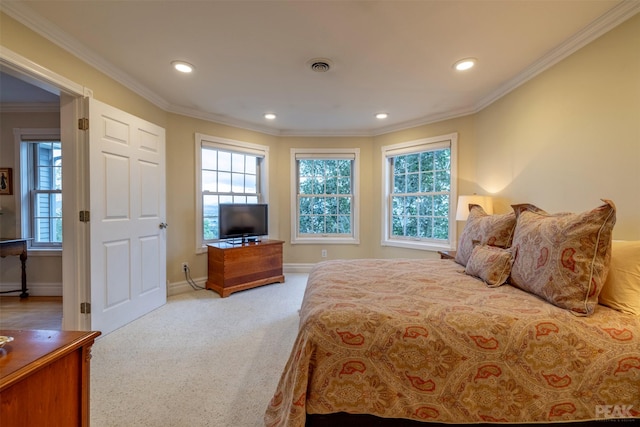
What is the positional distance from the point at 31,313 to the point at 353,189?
437cm

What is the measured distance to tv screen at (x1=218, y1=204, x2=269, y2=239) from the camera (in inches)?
145

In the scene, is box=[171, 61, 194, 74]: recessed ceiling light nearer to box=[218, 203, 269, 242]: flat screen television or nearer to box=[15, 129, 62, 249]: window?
box=[218, 203, 269, 242]: flat screen television

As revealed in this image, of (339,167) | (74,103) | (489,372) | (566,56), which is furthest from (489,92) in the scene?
(74,103)

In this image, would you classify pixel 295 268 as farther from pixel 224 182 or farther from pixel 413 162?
pixel 413 162

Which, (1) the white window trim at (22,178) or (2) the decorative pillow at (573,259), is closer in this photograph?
(2) the decorative pillow at (573,259)

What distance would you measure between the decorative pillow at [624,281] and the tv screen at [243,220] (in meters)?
3.57

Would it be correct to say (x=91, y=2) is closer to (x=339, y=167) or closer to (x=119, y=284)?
(x=119, y=284)

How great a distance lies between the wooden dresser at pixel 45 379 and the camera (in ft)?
2.43

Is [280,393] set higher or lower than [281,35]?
lower

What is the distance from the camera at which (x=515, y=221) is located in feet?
6.48

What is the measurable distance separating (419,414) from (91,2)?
295 centimetres

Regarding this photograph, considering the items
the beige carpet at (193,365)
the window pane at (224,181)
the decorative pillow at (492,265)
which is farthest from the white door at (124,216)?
the decorative pillow at (492,265)

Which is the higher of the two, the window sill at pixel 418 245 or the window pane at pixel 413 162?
the window pane at pixel 413 162

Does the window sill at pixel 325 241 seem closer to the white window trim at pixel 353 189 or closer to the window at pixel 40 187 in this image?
→ the white window trim at pixel 353 189
